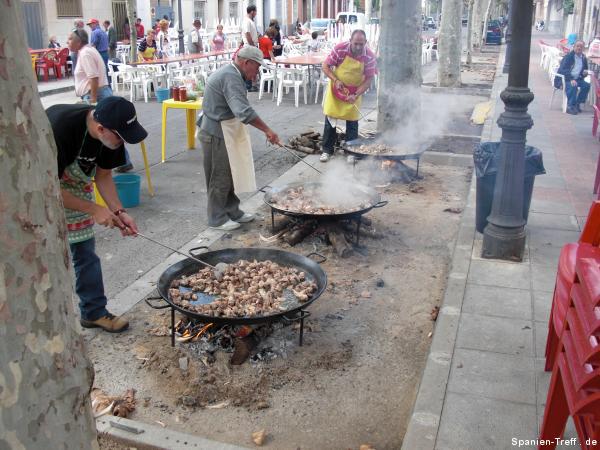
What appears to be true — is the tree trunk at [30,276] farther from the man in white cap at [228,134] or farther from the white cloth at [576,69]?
the white cloth at [576,69]

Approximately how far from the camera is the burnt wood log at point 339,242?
5.66m

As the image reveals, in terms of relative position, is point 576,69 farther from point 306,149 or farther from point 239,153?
point 239,153

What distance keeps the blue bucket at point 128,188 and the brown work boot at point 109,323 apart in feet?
9.49

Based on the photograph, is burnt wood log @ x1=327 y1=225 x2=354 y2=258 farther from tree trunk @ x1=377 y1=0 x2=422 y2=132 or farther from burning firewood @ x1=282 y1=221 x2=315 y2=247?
tree trunk @ x1=377 y1=0 x2=422 y2=132

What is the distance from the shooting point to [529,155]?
5688mm

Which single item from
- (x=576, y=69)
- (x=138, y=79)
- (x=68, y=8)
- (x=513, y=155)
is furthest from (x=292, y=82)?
(x=68, y=8)

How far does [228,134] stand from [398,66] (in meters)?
4.73

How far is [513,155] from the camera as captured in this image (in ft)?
17.0

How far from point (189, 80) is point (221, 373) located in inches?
271

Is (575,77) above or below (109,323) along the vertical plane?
above

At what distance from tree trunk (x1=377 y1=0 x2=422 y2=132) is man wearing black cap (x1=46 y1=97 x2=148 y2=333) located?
6618 millimetres

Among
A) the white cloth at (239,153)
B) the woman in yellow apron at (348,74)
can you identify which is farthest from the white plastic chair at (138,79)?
the white cloth at (239,153)

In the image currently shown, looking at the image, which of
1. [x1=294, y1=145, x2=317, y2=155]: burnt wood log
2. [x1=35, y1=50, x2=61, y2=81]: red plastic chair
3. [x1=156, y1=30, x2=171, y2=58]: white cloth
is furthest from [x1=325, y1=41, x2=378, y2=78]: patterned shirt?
[x1=156, y1=30, x2=171, y2=58]: white cloth

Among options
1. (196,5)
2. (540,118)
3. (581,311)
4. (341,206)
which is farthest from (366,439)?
(196,5)
